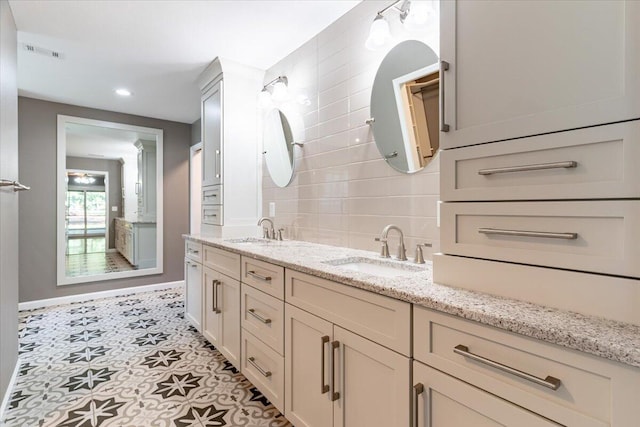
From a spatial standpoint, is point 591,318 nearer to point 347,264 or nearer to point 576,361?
point 576,361

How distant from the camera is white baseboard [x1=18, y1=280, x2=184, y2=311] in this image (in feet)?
12.1

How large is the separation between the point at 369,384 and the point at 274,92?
2363 millimetres

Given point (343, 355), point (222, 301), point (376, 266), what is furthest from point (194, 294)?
point (343, 355)

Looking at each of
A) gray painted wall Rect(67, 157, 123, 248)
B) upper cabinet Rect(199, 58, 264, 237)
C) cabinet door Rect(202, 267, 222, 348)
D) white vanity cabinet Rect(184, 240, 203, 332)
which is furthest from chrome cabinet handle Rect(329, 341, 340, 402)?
gray painted wall Rect(67, 157, 123, 248)

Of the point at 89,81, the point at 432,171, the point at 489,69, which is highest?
the point at 89,81

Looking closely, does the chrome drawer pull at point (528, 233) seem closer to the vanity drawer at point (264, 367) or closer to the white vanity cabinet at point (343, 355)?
the white vanity cabinet at point (343, 355)

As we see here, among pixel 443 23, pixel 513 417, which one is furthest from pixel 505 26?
pixel 513 417

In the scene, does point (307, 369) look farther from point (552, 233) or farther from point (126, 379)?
point (126, 379)

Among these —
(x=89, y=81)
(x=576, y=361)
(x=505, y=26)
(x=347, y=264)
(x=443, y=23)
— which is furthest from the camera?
(x=89, y=81)

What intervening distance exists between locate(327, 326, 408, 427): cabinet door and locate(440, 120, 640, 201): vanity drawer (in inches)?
23.7

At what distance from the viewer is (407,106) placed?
172 cm

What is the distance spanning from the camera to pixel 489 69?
979 millimetres

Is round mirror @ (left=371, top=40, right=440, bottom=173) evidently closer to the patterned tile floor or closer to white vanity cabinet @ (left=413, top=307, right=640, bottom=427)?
white vanity cabinet @ (left=413, top=307, right=640, bottom=427)

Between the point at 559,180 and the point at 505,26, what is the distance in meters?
0.50
